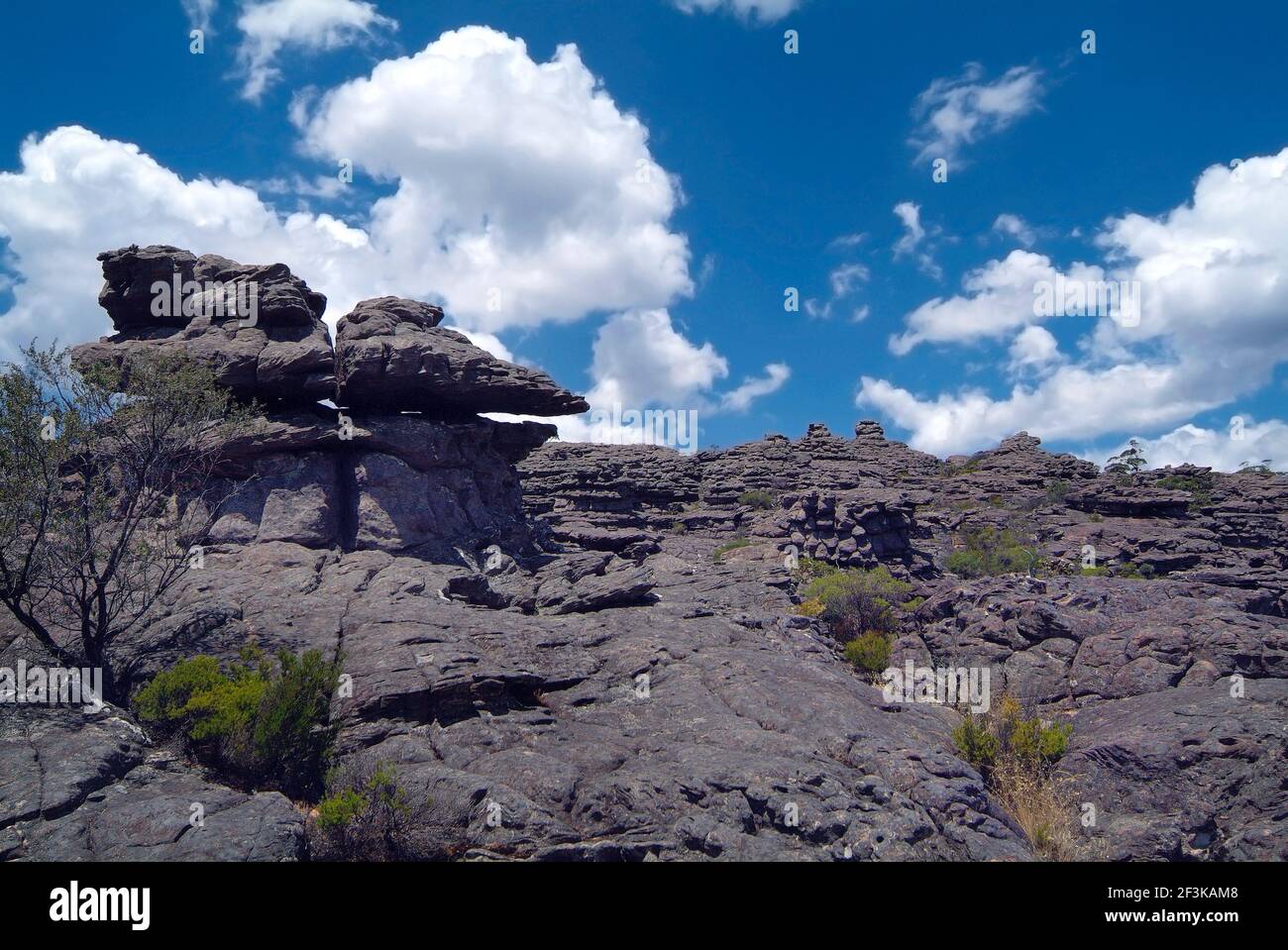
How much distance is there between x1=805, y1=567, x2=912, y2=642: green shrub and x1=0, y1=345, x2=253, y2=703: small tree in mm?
16175

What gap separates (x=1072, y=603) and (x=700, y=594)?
31.9ft

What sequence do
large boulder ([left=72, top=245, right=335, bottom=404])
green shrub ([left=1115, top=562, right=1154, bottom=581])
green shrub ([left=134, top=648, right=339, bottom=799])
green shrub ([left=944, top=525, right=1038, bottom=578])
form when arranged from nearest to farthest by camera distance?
green shrub ([left=134, top=648, right=339, bottom=799]), large boulder ([left=72, top=245, right=335, bottom=404]), green shrub ([left=944, top=525, right=1038, bottom=578]), green shrub ([left=1115, top=562, right=1154, bottom=581])

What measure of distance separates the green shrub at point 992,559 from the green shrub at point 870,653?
1321 centimetres

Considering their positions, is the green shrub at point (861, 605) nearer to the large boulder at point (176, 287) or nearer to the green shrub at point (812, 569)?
the green shrub at point (812, 569)

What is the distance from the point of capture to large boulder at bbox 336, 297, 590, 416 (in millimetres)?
24312

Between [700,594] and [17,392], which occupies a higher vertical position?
[17,392]

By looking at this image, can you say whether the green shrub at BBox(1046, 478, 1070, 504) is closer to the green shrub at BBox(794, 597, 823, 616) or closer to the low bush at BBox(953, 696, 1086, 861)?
the green shrub at BBox(794, 597, 823, 616)

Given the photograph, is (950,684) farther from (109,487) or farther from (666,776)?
(109,487)

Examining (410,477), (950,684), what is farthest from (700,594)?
(410,477)

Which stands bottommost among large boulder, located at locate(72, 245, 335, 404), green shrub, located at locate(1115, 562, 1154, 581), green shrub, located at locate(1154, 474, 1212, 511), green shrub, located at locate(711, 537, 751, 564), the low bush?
the low bush

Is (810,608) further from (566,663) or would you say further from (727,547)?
(727,547)

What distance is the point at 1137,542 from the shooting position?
38500 mm

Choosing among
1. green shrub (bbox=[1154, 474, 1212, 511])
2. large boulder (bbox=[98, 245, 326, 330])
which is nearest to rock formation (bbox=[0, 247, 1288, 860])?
large boulder (bbox=[98, 245, 326, 330])

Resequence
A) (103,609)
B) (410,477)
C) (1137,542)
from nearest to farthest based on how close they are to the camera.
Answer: (103,609) → (410,477) → (1137,542)
